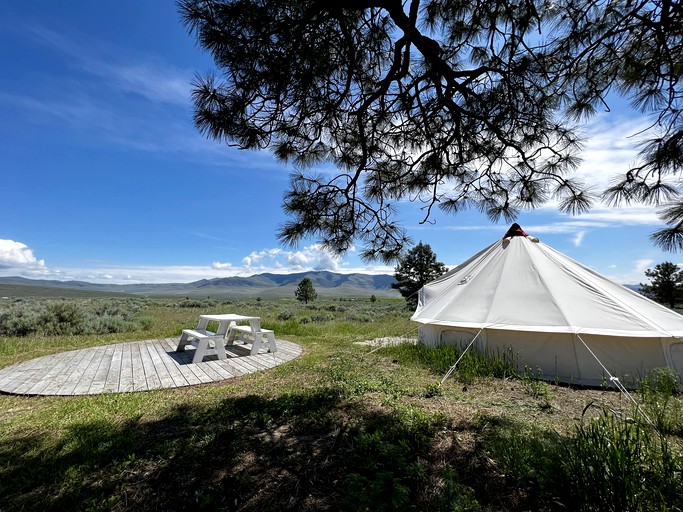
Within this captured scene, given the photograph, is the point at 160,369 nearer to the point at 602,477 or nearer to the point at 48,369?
the point at 48,369

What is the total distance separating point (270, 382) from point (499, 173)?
4.54 meters

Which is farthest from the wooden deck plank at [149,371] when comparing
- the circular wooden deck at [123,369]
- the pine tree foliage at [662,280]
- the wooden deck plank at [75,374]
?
the pine tree foliage at [662,280]

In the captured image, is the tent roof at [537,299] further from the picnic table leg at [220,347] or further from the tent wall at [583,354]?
the picnic table leg at [220,347]

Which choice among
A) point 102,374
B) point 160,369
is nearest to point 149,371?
point 160,369

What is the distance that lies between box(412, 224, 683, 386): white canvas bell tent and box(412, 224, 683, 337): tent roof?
15mm

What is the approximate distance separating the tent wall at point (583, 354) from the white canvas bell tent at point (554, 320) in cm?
1

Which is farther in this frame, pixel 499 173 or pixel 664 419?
pixel 499 173

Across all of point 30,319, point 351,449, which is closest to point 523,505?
point 351,449

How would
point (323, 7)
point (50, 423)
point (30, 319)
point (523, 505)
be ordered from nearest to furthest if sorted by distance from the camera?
point (523, 505) < point (323, 7) < point (50, 423) < point (30, 319)

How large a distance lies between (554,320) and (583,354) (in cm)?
63

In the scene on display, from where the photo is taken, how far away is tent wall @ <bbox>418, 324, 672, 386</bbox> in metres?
4.99

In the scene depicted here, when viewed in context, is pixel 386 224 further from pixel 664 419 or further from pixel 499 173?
pixel 664 419

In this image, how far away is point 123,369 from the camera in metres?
5.78

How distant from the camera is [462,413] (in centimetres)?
363
